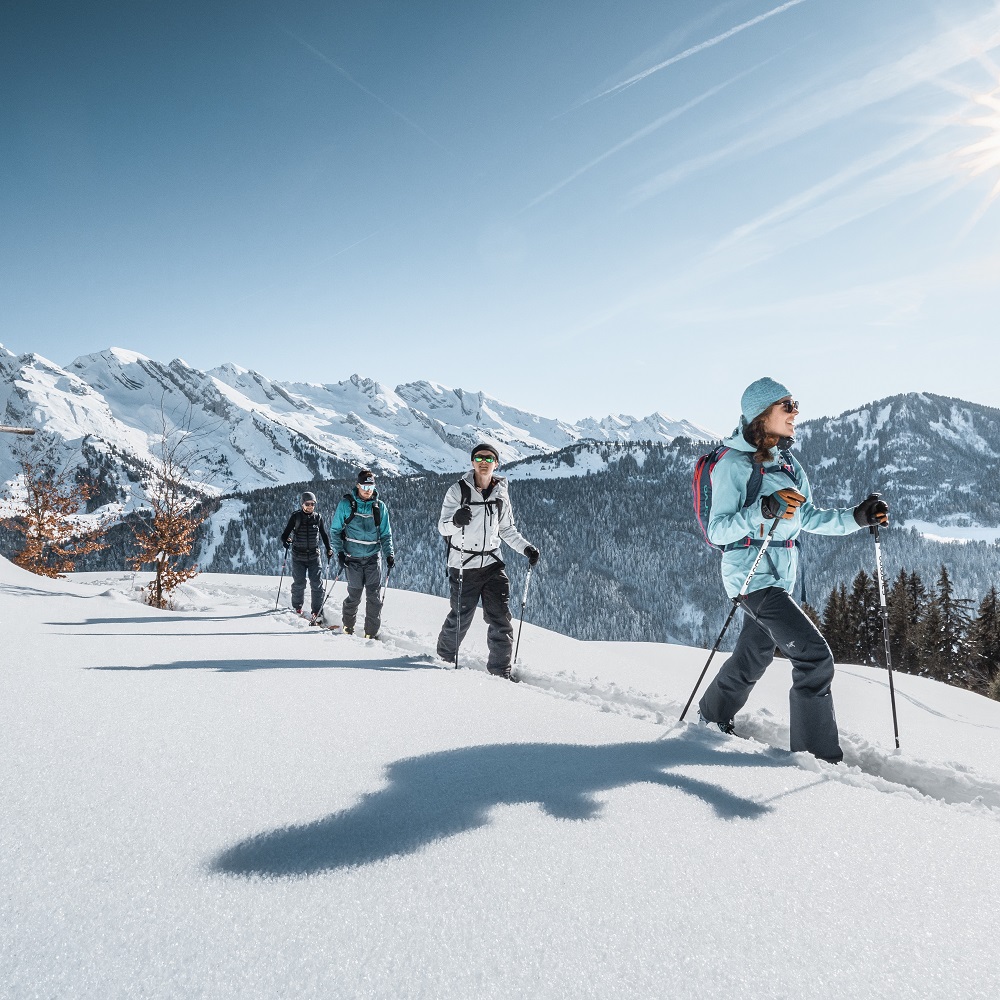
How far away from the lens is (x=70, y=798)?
206 cm

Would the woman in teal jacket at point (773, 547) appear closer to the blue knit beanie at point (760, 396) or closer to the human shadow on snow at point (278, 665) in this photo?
the blue knit beanie at point (760, 396)

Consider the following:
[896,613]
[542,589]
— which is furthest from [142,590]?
[542,589]

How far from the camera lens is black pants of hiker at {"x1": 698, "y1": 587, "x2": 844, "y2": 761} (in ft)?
12.1

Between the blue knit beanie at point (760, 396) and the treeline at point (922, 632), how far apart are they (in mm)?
37638

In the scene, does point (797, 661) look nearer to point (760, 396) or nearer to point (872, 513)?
point (872, 513)

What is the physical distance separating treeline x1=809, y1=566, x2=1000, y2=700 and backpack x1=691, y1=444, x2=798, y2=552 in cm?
3730

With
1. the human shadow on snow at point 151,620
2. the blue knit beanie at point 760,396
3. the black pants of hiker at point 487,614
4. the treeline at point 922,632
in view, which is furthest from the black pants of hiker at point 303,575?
the treeline at point 922,632

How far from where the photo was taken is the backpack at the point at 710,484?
3961mm

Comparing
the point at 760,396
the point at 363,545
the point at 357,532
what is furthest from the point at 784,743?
the point at 357,532

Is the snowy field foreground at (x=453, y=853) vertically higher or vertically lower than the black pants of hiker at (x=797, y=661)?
lower

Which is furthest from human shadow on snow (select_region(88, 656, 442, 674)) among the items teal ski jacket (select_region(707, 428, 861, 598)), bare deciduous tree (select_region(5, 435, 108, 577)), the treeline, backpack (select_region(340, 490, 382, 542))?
the treeline

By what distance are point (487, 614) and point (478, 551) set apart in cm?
76

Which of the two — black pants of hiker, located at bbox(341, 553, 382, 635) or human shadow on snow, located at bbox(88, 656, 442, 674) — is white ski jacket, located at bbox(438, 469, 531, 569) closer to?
human shadow on snow, located at bbox(88, 656, 442, 674)

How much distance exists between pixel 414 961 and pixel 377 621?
26.0 ft
